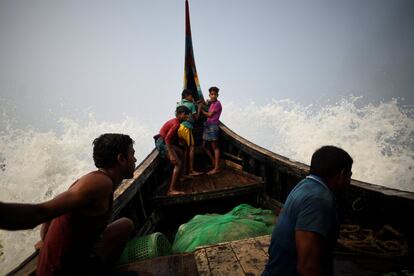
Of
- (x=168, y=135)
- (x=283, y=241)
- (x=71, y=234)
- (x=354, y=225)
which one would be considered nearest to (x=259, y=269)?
(x=283, y=241)

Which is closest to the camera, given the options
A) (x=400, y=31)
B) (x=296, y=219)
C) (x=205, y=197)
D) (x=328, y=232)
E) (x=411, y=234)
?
(x=328, y=232)

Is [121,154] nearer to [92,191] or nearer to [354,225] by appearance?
[92,191]

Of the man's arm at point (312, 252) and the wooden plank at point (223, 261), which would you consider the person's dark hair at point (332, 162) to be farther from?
the wooden plank at point (223, 261)

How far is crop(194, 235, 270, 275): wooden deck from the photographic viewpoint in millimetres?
1780

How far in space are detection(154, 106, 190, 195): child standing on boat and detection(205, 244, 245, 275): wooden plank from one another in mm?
2151

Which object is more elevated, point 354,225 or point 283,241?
point 283,241

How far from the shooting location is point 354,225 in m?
2.31

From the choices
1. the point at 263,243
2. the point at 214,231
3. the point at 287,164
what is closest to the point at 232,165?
the point at 287,164

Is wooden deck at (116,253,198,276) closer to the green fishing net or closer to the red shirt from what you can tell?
the green fishing net

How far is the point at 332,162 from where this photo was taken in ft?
4.20

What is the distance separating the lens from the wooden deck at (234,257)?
1780mm

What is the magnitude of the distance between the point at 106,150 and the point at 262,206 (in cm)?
315

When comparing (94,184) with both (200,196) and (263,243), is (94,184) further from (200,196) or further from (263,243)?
(200,196)

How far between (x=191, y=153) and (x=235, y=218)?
2.67 m
